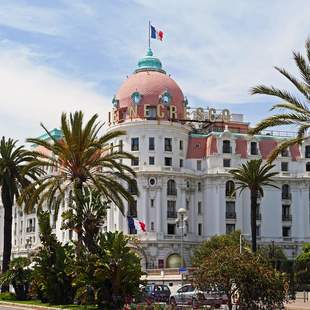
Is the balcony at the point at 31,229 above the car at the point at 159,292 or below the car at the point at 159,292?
above

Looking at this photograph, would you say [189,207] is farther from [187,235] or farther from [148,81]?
[148,81]

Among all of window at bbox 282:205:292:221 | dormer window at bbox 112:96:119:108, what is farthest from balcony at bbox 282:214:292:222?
dormer window at bbox 112:96:119:108

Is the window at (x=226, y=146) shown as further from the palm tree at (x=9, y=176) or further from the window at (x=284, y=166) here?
the palm tree at (x=9, y=176)

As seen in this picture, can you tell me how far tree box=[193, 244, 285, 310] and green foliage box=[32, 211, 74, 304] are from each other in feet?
50.0

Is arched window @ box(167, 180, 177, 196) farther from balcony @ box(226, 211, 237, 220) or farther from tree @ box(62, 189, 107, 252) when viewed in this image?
tree @ box(62, 189, 107, 252)

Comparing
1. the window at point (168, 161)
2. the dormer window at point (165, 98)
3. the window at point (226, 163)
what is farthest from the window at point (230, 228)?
the dormer window at point (165, 98)

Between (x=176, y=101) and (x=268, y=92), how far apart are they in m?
63.8

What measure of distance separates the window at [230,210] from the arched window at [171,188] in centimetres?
736

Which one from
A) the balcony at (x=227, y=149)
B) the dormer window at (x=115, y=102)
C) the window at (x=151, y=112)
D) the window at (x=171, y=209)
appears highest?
the dormer window at (x=115, y=102)

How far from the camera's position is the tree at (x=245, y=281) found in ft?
84.0

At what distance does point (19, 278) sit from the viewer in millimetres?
47594

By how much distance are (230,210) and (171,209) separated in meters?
8.15

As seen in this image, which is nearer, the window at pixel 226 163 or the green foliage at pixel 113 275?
the green foliage at pixel 113 275

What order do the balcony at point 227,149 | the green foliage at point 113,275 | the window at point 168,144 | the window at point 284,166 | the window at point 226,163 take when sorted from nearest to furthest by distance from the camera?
the green foliage at point 113,275, the window at point 168,144, the window at point 226,163, the balcony at point 227,149, the window at point 284,166
